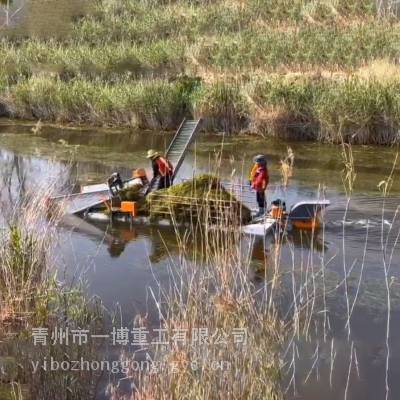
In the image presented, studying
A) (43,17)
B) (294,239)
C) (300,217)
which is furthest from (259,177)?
(43,17)

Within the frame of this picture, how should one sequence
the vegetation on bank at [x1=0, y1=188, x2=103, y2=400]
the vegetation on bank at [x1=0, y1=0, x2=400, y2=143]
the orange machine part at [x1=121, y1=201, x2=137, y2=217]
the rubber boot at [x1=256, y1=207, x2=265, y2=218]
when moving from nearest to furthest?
the vegetation on bank at [x1=0, y1=188, x2=103, y2=400]
the rubber boot at [x1=256, y1=207, x2=265, y2=218]
the orange machine part at [x1=121, y1=201, x2=137, y2=217]
the vegetation on bank at [x1=0, y1=0, x2=400, y2=143]

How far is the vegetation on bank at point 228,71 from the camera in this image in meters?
16.2

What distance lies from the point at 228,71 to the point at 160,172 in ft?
36.4

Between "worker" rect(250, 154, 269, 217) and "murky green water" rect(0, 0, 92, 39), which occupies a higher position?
"murky green water" rect(0, 0, 92, 39)

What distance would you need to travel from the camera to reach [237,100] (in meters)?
17.0

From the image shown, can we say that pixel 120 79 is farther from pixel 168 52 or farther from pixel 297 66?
pixel 297 66

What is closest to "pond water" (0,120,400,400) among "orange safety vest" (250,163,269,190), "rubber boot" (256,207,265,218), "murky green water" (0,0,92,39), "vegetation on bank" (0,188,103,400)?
"rubber boot" (256,207,265,218)

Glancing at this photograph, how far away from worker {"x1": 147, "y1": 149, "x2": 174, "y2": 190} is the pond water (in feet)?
2.35

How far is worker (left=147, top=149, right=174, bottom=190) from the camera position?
34.7ft

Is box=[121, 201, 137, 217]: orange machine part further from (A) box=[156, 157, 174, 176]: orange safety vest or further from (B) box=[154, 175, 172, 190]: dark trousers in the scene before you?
(A) box=[156, 157, 174, 176]: orange safety vest

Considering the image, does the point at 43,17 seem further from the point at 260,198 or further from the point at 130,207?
the point at 260,198

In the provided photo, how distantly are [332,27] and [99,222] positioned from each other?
51.5 feet

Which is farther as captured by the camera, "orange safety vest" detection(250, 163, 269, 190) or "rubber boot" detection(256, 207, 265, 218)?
"rubber boot" detection(256, 207, 265, 218)

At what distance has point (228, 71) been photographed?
2102 centimetres
